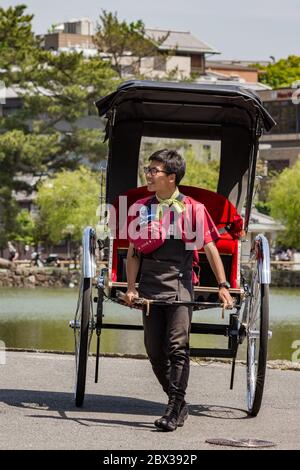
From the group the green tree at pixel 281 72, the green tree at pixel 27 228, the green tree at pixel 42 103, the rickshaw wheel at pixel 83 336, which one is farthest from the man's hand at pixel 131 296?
the green tree at pixel 281 72

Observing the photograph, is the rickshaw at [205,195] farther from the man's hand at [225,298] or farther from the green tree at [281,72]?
the green tree at [281,72]

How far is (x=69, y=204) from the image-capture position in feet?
253

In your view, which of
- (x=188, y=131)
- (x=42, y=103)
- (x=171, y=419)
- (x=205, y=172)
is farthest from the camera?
(x=42, y=103)

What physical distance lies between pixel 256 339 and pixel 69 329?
1910 centimetres

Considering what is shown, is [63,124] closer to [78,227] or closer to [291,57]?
[78,227]

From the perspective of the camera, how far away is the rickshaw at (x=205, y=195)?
29.4 ft

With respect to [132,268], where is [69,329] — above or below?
below

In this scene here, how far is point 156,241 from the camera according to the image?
8.52 meters

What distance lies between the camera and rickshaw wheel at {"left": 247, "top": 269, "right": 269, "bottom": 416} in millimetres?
8648

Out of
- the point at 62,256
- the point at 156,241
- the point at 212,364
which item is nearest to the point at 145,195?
the point at 156,241

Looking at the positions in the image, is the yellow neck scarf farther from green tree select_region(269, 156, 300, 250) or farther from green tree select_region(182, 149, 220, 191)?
green tree select_region(269, 156, 300, 250)

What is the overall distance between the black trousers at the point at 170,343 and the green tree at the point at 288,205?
6542 centimetres

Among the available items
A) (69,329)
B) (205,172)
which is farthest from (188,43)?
(69,329)

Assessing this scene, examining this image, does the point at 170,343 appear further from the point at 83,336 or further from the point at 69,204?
the point at 69,204
